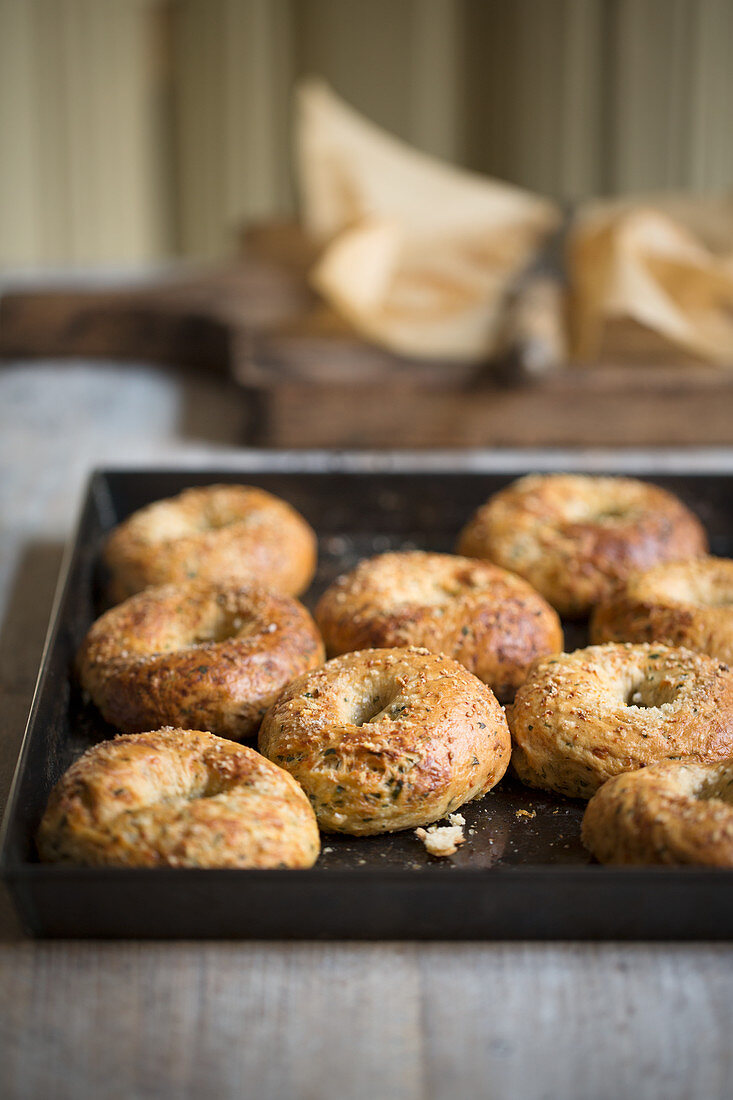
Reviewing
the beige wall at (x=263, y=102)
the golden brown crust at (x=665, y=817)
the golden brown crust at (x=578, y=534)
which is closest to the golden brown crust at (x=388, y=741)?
the golden brown crust at (x=665, y=817)

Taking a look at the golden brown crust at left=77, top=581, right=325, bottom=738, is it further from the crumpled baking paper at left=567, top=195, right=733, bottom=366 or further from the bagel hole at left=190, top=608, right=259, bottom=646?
the crumpled baking paper at left=567, top=195, right=733, bottom=366

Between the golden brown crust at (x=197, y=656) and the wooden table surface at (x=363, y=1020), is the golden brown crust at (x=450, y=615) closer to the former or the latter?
the golden brown crust at (x=197, y=656)

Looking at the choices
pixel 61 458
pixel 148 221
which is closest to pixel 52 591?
pixel 61 458

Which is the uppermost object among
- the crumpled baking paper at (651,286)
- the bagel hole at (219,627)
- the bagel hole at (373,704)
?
the crumpled baking paper at (651,286)

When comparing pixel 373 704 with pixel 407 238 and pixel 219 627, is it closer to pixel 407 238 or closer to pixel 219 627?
pixel 219 627

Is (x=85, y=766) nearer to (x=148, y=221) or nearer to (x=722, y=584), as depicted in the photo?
(x=722, y=584)

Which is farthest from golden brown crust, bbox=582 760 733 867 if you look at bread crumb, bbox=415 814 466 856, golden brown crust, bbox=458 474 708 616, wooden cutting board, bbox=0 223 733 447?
wooden cutting board, bbox=0 223 733 447
